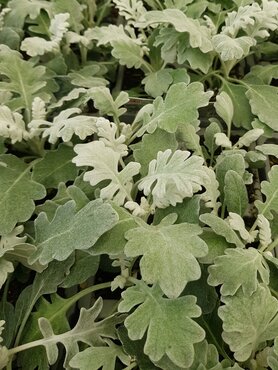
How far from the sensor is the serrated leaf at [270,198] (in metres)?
0.82

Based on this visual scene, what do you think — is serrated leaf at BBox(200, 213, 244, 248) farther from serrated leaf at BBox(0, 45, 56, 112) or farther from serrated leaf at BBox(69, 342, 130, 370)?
serrated leaf at BBox(0, 45, 56, 112)

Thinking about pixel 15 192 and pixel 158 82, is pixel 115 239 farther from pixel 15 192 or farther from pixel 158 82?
pixel 158 82

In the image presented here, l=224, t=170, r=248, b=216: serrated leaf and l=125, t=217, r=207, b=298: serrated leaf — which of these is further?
l=224, t=170, r=248, b=216: serrated leaf

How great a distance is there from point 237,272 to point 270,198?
179 mm

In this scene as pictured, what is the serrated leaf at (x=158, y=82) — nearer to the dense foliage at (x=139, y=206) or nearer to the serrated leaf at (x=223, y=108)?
the dense foliage at (x=139, y=206)

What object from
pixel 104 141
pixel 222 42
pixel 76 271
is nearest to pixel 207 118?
pixel 222 42

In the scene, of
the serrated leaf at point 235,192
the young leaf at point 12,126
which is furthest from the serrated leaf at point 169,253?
the young leaf at point 12,126

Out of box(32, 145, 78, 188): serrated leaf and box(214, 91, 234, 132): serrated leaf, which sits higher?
box(214, 91, 234, 132): serrated leaf

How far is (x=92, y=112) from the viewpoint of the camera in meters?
1.17

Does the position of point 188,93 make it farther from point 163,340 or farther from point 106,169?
point 163,340

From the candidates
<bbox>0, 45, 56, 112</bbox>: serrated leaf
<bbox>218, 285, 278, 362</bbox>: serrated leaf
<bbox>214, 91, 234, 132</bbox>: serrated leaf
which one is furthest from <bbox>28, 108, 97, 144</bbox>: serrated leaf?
<bbox>218, 285, 278, 362</bbox>: serrated leaf

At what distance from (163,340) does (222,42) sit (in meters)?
0.57

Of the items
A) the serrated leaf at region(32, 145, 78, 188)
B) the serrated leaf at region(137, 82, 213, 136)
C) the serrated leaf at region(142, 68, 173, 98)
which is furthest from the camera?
the serrated leaf at region(142, 68, 173, 98)

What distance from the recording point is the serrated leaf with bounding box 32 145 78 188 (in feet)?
3.12
